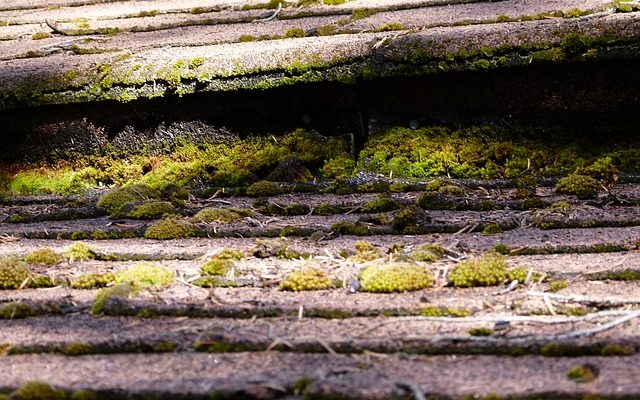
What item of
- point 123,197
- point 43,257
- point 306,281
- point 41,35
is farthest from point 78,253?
point 41,35

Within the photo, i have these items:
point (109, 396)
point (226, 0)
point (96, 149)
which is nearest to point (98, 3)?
point (226, 0)

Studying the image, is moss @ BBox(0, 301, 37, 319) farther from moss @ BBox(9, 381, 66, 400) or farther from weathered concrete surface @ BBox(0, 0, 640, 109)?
weathered concrete surface @ BBox(0, 0, 640, 109)

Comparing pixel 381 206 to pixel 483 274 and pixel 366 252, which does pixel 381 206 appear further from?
pixel 483 274

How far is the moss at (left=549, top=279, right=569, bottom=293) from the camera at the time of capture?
6.59 ft

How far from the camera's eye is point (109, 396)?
→ 5.25 feet

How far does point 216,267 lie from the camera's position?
7.59 ft

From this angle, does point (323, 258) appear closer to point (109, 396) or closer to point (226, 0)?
point (109, 396)

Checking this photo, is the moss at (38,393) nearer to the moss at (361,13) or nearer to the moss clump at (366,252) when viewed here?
the moss clump at (366,252)

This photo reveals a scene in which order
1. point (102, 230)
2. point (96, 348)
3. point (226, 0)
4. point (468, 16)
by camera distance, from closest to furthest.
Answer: point (96, 348), point (102, 230), point (468, 16), point (226, 0)

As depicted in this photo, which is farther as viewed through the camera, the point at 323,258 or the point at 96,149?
the point at 96,149

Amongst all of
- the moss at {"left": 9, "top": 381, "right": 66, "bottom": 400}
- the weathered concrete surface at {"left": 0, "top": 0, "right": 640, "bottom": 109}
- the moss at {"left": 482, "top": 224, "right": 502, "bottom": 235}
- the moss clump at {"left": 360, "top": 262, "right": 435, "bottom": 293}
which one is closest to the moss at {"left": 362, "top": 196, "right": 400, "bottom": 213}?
the moss at {"left": 482, "top": 224, "right": 502, "bottom": 235}

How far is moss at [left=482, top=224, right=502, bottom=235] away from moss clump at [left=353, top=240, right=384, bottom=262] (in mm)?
370

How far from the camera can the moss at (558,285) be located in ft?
6.59

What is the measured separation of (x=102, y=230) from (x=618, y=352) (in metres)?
1.83
